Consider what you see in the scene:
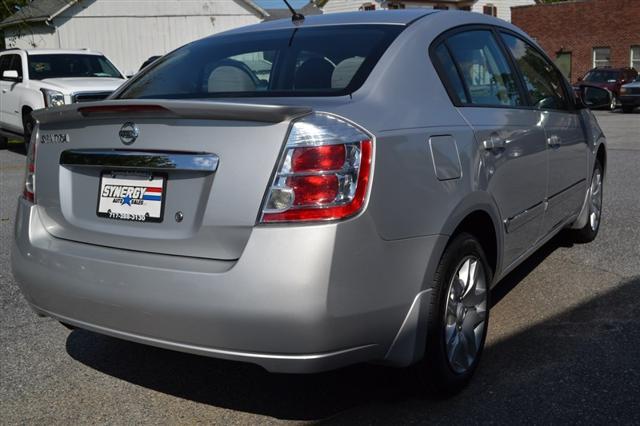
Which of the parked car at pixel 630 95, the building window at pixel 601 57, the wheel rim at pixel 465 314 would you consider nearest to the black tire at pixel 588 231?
the wheel rim at pixel 465 314

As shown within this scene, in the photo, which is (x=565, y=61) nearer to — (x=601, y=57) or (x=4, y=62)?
(x=601, y=57)

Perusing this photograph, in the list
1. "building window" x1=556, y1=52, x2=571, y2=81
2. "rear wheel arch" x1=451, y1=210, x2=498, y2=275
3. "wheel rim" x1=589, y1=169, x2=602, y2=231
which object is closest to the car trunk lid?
"rear wheel arch" x1=451, y1=210, x2=498, y2=275

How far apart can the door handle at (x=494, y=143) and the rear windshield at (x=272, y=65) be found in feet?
2.19

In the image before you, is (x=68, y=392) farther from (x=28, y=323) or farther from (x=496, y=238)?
(x=496, y=238)

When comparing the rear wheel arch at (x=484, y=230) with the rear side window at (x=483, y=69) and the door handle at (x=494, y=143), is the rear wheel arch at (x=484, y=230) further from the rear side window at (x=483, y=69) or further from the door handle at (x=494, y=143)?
the rear side window at (x=483, y=69)

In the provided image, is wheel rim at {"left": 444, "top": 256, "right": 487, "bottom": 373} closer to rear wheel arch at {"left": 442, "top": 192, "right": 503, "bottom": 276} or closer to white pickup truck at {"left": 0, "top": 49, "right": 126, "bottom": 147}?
rear wheel arch at {"left": 442, "top": 192, "right": 503, "bottom": 276}

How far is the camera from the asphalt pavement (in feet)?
10.9

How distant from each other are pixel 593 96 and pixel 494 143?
2.68m

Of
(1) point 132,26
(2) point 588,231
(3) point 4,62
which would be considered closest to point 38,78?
(3) point 4,62

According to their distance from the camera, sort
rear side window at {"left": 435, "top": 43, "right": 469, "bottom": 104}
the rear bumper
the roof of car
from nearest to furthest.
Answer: the rear bumper
rear side window at {"left": 435, "top": 43, "right": 469, "bottom": 104}
the roof of car

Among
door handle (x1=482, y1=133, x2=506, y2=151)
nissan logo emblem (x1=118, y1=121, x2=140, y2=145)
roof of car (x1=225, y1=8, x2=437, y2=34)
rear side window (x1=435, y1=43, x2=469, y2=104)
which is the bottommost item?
door handle (x1=482, y1=133, x2=506, y2=151)

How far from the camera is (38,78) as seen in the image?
536 inches

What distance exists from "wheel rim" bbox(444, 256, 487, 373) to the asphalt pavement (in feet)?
0.57

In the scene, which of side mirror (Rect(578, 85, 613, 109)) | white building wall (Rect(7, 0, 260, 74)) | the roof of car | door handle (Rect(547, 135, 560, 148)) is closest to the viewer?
the roof of car
